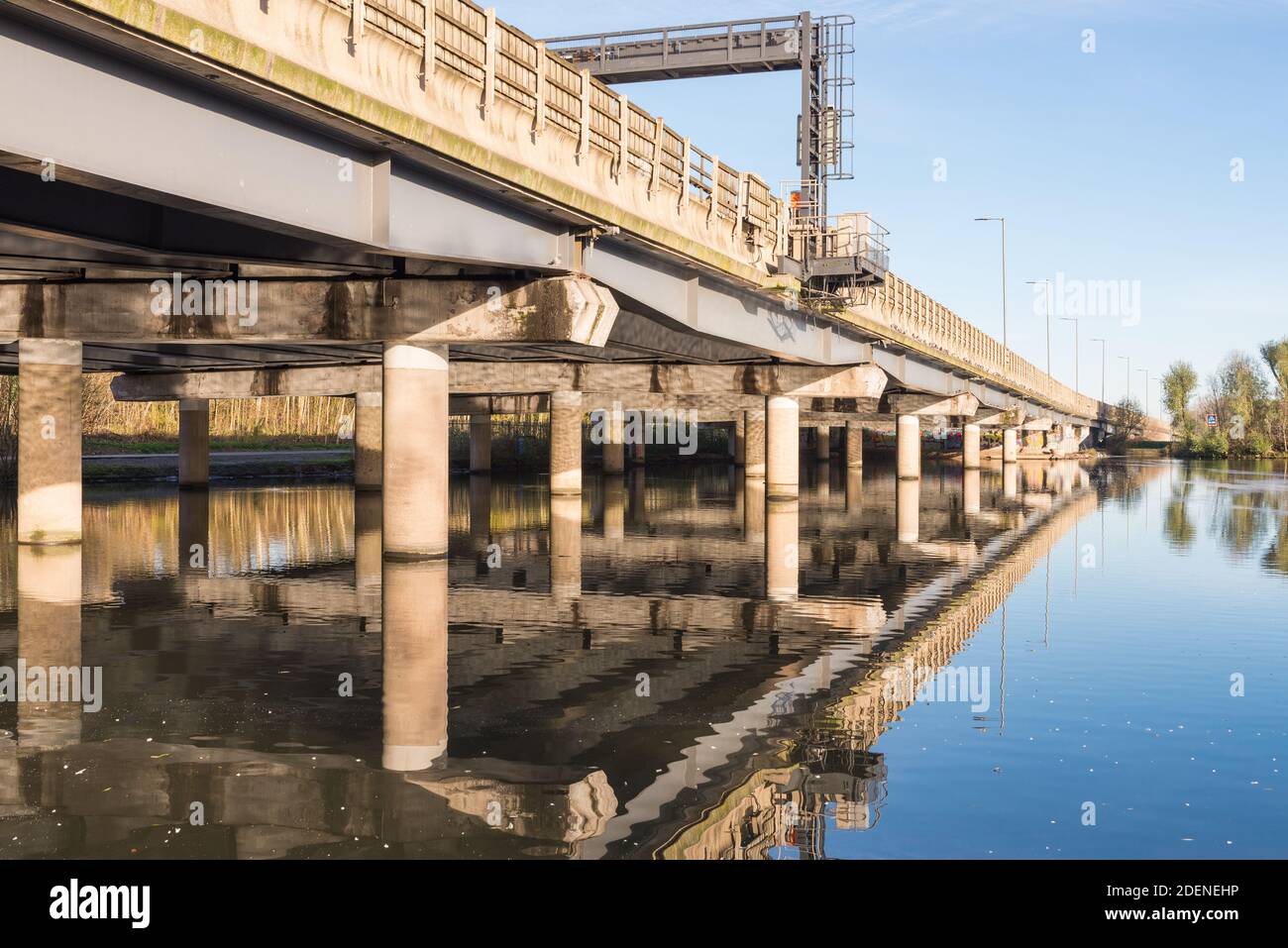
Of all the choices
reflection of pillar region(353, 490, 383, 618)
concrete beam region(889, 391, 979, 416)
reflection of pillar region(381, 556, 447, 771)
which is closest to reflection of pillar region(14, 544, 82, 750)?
reflection of pillar region(381, 556, 447, 771)

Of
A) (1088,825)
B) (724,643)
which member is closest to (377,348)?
(724,643)

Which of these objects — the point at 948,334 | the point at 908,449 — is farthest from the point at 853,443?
the point at 948,334

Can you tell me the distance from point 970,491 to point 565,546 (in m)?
33.8

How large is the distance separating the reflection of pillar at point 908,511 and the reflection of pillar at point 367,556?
1341 cm

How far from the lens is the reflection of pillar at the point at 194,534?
24.6 metres

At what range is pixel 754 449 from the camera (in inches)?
2502

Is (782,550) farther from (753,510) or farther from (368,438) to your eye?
(368,438)

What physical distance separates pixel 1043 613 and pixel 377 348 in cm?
2324

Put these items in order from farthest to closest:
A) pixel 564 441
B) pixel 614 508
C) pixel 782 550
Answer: pixel 564 441, pixel 614 508, pixel 782 550

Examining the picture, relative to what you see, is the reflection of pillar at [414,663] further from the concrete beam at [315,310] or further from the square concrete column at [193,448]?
the square concrete column at [193,448]

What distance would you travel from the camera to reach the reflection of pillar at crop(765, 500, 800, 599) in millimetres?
22078

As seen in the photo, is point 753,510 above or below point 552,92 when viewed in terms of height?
below
